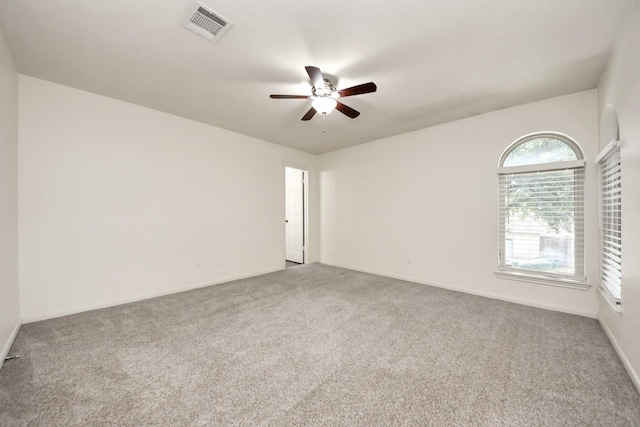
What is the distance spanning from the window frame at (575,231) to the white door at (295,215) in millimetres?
3730

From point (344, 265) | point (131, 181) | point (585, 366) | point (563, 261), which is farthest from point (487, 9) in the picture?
point (344, 265)

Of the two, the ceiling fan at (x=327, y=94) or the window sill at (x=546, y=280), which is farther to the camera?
the window sill at (x=546, y=280)

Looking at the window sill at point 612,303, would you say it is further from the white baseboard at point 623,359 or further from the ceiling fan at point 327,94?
the ceiling fan at point 327,94

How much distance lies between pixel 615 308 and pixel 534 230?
126 cm

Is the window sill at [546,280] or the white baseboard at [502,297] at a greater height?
the window sill at [546,280]

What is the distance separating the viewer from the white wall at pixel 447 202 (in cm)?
287

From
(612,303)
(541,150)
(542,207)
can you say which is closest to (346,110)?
(541,150)

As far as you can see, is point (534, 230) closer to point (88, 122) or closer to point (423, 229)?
point (423, 229)

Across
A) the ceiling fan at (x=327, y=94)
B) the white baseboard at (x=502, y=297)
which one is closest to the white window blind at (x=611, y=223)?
the white baseboard at (x=502, y=297)

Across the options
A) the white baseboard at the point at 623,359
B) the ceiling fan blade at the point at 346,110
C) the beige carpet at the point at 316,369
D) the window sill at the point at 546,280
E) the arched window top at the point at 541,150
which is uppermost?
the ceiling fan blade at the point at 346,110

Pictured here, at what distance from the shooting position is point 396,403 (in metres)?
1.50

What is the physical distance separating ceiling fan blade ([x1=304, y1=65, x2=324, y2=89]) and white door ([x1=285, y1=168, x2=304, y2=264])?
11.8ft

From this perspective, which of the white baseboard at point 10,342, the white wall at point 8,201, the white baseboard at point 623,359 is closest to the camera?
the white baseboard at point 623,359

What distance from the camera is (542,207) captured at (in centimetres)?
309
